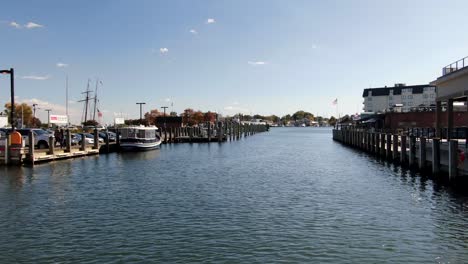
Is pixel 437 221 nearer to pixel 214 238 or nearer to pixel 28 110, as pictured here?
pixel 214 238

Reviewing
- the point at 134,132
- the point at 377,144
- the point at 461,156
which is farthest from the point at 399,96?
the point at 461,156

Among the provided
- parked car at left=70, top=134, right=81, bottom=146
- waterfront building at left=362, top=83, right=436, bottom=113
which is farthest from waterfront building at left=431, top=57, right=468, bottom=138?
waterfront building at left=362, top=83, right=436, bottom=113

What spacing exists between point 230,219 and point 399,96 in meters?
181

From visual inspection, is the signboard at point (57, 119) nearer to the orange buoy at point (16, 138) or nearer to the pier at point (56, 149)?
the pier at point (56, 149)

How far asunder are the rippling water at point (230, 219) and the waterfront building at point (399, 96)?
155 metres

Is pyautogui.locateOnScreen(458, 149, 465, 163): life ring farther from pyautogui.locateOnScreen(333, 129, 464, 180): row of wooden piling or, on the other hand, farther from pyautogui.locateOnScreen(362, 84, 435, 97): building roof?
pyautogui.locateOnScreen(362, 84, 435, 97): building roof

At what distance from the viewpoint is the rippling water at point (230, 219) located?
46.9ft

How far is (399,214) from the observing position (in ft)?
65.3

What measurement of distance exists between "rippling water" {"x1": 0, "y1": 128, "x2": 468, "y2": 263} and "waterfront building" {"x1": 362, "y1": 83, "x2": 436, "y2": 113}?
15471 cm

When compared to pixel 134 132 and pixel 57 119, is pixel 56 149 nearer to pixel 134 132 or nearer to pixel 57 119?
pixel 134 132

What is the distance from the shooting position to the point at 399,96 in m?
186

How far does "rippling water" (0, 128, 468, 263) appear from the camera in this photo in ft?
46.9

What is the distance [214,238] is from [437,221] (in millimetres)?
9560

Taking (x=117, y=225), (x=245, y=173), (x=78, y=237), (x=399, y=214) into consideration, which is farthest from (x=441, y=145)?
(x=78, y=237)
